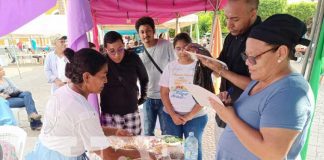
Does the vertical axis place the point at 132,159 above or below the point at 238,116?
below

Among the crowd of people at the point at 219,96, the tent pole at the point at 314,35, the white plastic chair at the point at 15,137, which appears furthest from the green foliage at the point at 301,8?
the white plastic chair at the point at 15,137

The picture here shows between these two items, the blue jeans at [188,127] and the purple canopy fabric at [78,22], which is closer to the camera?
the purple canopy fabric at [78,22]

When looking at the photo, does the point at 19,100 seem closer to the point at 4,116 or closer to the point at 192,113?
the point at 4,116

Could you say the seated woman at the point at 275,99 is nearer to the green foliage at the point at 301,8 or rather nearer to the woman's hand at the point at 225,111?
the woman's hand at the point at 225,111

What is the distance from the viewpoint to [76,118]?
131 centimetres

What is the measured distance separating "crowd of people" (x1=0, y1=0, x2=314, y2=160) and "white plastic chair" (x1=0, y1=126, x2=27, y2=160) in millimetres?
717

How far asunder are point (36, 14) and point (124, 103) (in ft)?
3.38

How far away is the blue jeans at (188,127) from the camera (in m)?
2.38

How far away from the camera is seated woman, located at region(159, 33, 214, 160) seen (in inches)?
91.7

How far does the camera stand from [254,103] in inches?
41.7

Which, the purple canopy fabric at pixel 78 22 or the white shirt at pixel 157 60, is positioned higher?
the purple canopy fabric at pixel 78 22

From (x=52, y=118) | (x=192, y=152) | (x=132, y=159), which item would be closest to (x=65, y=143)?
(x=52, y=118)

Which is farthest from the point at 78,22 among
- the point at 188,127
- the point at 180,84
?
the point at 188,127

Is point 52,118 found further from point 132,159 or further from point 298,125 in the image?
point 298,125
